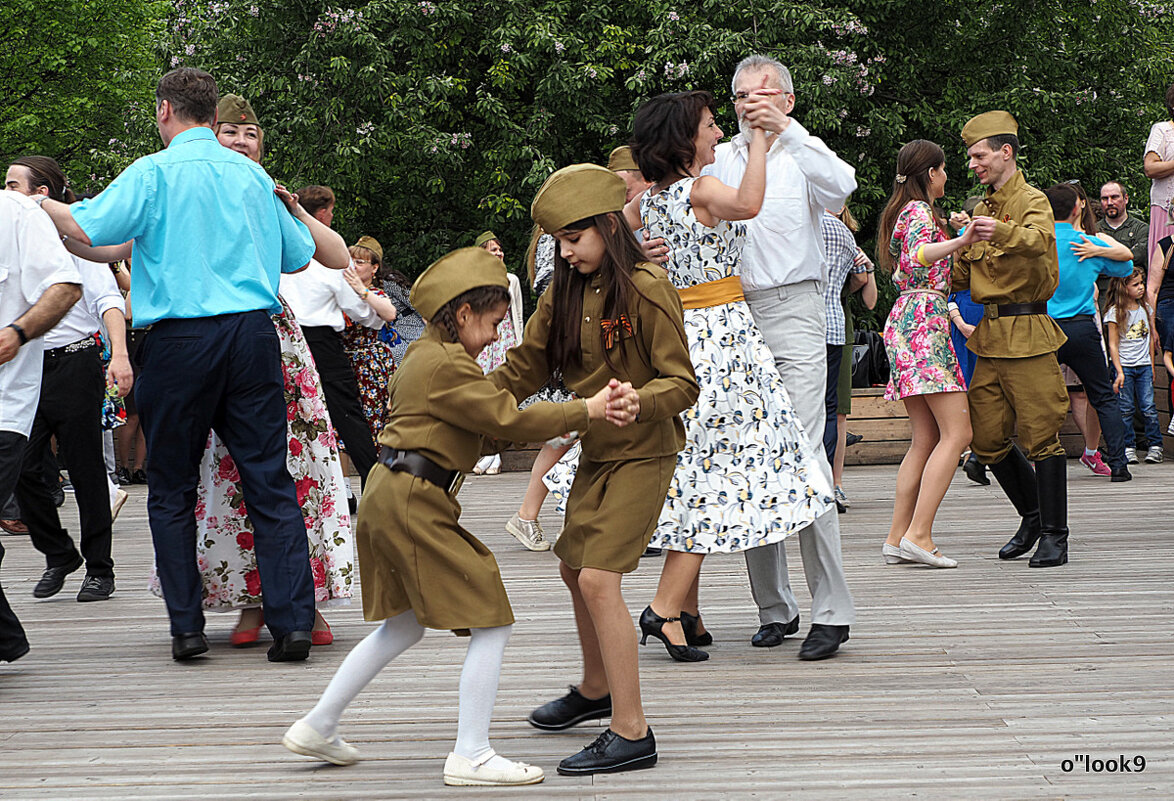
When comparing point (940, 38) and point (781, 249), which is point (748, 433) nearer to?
point (781, 249)

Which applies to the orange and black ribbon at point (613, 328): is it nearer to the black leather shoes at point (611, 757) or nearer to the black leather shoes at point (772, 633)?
the black leather shoes at point (611, 757)

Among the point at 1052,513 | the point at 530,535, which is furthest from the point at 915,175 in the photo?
the point at 530,535

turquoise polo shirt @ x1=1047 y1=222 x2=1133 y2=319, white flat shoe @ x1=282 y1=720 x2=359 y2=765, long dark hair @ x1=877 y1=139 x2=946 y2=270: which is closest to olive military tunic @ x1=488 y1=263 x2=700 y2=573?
white flat shoe @ x1=282 y1=720 x2=359 y2=765

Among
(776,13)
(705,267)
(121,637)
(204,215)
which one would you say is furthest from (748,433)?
(776,13)

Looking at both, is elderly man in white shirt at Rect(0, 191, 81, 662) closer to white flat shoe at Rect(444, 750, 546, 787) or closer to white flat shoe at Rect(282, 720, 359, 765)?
white flat shoe at Rect(282, 720, 359, 765)

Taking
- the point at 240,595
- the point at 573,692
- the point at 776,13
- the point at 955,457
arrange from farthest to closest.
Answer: the point at 776,13 < the point at 955,457 < the point at 240,595 < the point at 573,692

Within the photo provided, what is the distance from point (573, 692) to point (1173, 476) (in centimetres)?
790

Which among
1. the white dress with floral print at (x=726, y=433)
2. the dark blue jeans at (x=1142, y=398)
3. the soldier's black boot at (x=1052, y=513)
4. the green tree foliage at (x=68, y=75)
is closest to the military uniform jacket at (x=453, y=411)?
the white dress with floral print at (x=726, y=433)

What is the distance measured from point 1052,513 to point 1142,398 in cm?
574

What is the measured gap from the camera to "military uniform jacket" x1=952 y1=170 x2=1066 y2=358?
20.7 feet

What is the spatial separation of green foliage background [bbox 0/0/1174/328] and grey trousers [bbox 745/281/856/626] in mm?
10335

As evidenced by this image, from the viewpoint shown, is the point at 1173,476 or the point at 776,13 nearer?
the point at 1173,476

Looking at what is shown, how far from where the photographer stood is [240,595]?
5.28 meters

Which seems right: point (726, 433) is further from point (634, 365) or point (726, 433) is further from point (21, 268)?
point (21, 268)
